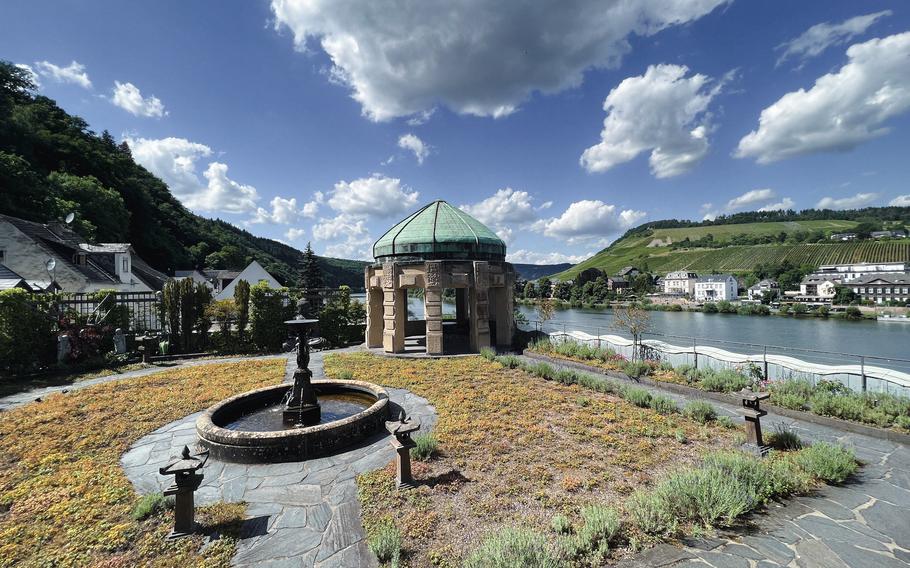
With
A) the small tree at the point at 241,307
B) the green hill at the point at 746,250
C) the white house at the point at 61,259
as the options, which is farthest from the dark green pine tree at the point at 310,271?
the green hill at the point at 746,250

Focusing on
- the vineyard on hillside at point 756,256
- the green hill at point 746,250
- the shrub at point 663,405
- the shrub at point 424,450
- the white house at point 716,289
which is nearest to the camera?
the shrub at point 424,450

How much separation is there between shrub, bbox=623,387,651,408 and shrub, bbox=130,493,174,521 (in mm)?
10372

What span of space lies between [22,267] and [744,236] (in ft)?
680

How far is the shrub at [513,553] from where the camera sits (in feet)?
12.0

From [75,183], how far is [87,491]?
173 feet

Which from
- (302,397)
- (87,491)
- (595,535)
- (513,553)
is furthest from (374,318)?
(513,553)

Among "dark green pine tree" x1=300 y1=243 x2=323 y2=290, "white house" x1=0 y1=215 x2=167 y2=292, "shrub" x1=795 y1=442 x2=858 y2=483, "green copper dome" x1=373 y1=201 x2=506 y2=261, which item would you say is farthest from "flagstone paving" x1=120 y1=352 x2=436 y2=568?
"dark green pine tree" x1=300 y1=243 x2=323 y2=290

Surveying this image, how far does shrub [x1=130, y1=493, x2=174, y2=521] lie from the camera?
16.4 ft

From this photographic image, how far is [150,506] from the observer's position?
507 centimetres

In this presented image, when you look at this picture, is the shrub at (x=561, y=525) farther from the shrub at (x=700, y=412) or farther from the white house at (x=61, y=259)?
the white house at (x=61, y=259)

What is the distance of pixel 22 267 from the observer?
22.8 meters

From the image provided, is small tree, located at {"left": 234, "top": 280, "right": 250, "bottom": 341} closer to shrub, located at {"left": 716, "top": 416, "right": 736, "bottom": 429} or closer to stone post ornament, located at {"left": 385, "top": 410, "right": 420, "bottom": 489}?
stone post ornament, located at {"left": 385, "top": 410, "right": 420, "bottom": 489}

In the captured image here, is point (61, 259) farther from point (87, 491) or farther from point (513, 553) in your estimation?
point (513, 553)

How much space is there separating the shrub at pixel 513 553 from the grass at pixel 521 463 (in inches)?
2.5
